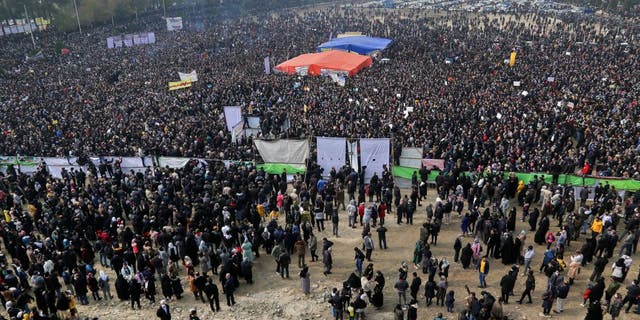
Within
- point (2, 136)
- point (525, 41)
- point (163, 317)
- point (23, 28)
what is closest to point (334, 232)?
point (163, 317)

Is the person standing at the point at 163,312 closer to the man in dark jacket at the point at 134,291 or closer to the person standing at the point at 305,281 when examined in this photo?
the man in dark jacket at the point at 134,291

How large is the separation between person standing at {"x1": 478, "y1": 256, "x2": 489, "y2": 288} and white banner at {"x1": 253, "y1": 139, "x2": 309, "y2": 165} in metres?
9.14

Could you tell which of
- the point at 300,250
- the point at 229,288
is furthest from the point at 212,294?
the point at 300,250

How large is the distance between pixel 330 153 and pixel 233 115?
253 inches

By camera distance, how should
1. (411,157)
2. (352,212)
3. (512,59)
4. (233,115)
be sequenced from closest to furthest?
(352,212), (411,157), (233,115), (512,59)

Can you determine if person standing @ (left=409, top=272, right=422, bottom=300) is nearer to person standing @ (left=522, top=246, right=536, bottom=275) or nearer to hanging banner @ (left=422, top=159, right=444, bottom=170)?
person standing @ (left=522, top=246, right=536, bottom=275)

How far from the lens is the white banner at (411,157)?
738 inches

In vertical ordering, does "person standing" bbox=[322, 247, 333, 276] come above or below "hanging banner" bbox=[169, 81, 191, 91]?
below

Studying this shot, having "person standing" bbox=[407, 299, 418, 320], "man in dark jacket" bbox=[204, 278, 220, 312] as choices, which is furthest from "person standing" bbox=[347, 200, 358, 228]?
"person standing" bbox=[407, 299, 418, 320]

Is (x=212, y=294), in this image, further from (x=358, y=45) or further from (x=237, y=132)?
(x=358, y=45)

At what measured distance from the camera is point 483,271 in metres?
11.8

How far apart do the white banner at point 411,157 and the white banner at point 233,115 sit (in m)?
8.11

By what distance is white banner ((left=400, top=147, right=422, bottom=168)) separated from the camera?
61.5 feet

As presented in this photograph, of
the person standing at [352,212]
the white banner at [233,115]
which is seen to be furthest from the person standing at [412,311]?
the white banner at [233,115]
